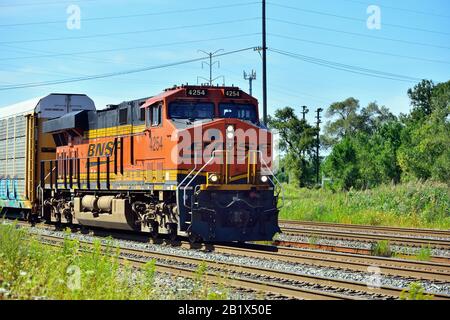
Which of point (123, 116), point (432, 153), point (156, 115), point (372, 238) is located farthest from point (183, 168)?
point (432, 153)

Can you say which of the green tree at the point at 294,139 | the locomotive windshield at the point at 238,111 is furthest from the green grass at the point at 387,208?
the green tree at the point at 294,139

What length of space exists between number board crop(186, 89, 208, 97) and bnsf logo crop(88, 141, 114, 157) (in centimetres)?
364

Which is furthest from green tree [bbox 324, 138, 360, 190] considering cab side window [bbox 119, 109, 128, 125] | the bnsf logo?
cab side window [bbox 119, 109, 128, 125]

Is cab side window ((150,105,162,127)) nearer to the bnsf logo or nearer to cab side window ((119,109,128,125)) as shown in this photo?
cab side window ((119,109,128,125))

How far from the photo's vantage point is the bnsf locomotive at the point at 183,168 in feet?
50.8

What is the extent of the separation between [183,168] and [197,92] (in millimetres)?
1965

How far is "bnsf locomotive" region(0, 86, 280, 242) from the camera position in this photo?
50.8 feet

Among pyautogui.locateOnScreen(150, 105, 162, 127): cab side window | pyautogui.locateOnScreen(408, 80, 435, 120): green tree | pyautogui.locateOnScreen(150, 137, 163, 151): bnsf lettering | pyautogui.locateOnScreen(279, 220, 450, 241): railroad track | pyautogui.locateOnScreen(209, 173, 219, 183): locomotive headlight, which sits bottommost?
pyautogui.locateOnScreen(279, 220, 450, 241): railroad track

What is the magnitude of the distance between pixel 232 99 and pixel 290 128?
181 feet

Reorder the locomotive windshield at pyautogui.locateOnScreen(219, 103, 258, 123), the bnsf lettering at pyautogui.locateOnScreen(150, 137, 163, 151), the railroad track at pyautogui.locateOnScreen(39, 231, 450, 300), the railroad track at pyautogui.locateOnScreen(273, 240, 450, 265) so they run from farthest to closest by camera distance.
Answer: the locomotive windshield at pyautogui.locateOnScreen(219, 103, 258, 123)
the bnsf lettering at pyautogui.locateOnScreen(150, 137, 163, 151)
the railroad track at pyautogui.locateOnScreen(273, 240, 450, 265)
the railroad track at pyautogui.locateOnScreen(39, 231, 450, 300)

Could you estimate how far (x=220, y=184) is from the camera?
1557 cm

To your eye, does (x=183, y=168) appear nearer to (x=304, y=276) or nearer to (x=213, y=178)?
(x=213, y=178)

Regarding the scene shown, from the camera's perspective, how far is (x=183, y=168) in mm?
15594
